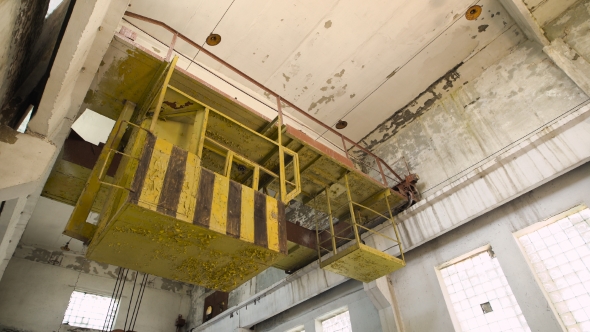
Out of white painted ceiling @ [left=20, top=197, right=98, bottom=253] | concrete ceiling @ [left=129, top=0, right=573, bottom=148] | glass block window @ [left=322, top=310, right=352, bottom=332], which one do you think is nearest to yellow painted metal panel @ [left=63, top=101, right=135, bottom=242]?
concrete ceiling @ [left=129, top=0, right=573, bottom=148]

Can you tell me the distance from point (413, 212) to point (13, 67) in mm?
7197

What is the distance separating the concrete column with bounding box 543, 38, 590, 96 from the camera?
6.54m

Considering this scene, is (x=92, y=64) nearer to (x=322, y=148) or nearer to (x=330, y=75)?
(x=322, y=148)

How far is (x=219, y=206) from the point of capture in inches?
148

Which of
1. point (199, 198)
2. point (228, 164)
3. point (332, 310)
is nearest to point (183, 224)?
point (199, 198)

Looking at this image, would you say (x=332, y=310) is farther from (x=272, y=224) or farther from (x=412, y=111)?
(x=412, y=111)

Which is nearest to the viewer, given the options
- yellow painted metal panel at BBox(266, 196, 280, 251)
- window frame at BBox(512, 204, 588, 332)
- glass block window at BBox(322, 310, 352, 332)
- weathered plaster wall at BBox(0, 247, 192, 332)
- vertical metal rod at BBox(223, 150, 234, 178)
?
yellow painted metal panel at BBox(266, 196, 280, 251)

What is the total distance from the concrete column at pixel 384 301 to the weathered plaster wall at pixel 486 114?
2.68 meters

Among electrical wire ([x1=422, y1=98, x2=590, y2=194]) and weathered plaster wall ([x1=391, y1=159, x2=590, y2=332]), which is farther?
electrical wire ([x1=422, y1=98, x2=590, y2=194])

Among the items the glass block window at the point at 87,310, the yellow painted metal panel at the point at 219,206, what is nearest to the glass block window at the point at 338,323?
the yellow painted metal panel at the point at 219,206

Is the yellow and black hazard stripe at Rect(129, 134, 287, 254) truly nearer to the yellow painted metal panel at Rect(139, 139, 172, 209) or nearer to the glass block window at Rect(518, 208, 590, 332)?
the yellow painted metal panel at Rect(139, 139, 172, 209)

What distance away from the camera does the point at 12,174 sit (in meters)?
3.48

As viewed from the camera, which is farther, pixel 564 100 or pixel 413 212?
pixel 413 212

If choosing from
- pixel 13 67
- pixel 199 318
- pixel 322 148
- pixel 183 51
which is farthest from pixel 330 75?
pixel 199 318
